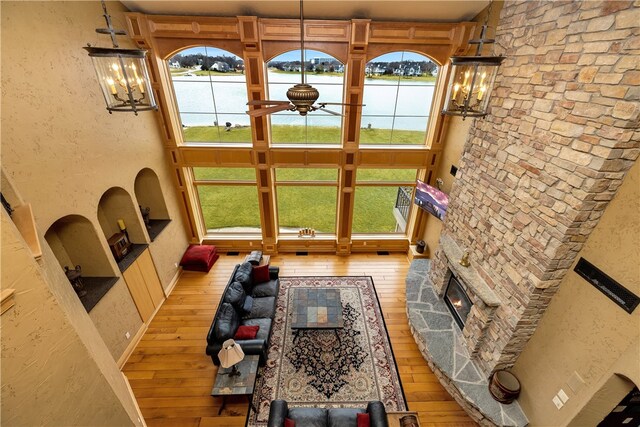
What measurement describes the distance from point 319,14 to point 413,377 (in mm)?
6850

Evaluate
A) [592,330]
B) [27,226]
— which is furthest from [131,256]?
[592,330]

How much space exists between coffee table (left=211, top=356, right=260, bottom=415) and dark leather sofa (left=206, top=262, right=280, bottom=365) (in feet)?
0.60

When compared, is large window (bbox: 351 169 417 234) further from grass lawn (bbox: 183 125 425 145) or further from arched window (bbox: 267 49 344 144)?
arched window (bbox: 267 49 344 144)

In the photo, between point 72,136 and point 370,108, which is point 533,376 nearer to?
point 370,108

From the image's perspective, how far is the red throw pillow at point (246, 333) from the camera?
457 cm

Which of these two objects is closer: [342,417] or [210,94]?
[342,417]

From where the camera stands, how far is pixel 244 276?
18.2 ft

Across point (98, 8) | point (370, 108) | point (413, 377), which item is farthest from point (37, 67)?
point (413, 377)

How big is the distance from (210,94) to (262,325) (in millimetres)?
5062

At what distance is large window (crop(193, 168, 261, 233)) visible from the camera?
22.5 feet

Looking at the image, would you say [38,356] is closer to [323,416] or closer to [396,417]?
[323,416]

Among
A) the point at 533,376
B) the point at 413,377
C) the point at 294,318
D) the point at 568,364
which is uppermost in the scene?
the point at 568,364

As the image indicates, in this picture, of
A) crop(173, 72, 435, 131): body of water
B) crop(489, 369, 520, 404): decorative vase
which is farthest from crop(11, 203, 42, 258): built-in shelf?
crop(489, 369, 520, 404): decorative vase

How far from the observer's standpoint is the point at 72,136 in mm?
3812
